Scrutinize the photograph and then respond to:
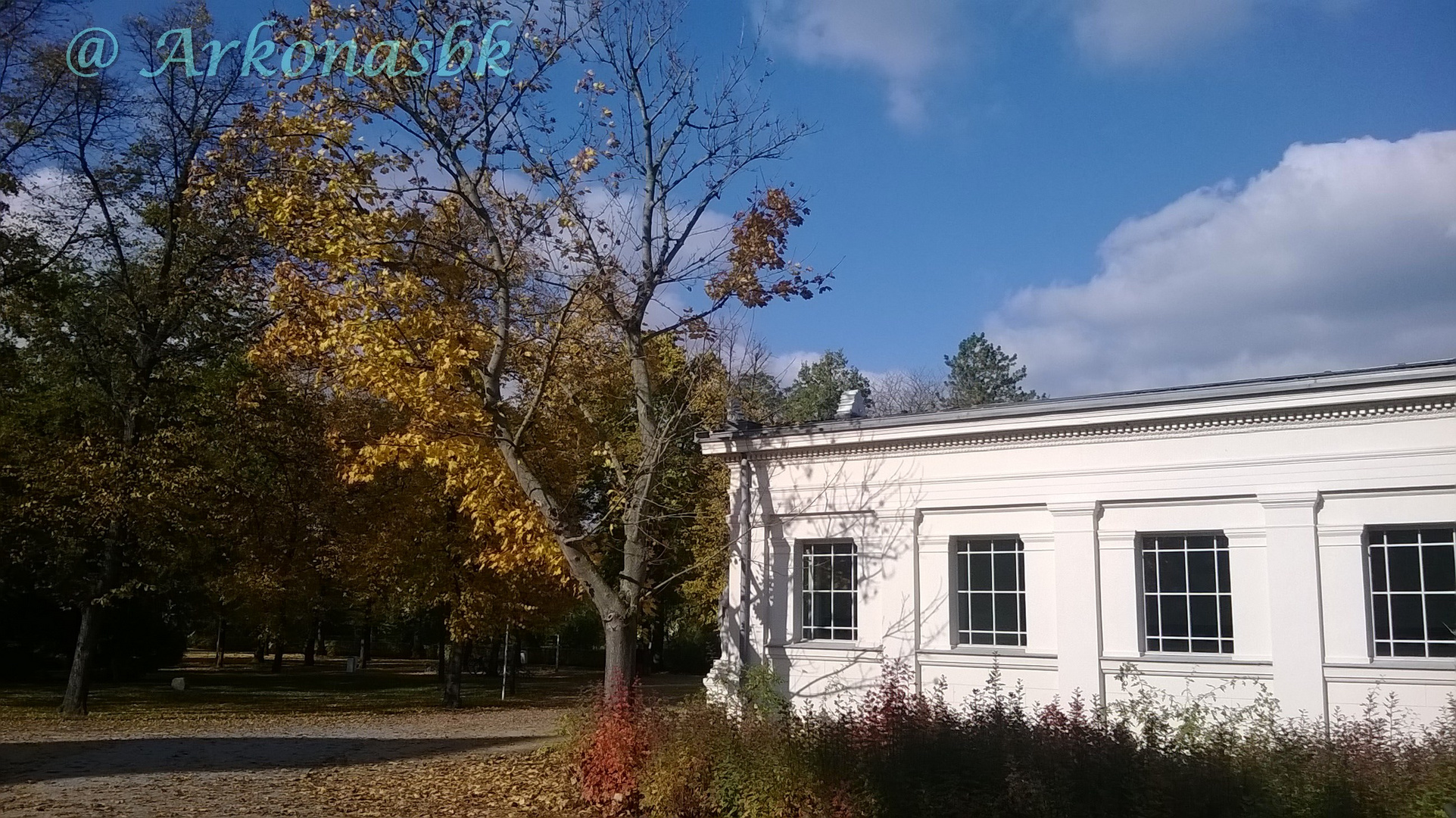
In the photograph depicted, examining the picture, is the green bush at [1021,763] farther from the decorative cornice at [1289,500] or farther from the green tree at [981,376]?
the green tree at [981,376]

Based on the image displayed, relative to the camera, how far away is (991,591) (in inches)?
542

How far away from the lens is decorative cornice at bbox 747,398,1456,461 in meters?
11.3

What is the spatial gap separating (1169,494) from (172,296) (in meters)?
21.3

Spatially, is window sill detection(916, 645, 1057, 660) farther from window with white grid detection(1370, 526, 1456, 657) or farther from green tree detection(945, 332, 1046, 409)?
green tree detection(945, 332, 1046, 409)

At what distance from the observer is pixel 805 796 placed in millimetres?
9016

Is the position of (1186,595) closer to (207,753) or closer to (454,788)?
(454,788)

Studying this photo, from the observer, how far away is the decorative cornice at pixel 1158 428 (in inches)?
444

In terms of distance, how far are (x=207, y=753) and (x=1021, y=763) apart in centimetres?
1313

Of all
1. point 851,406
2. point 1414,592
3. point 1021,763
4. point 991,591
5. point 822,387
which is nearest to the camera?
point 1021,763

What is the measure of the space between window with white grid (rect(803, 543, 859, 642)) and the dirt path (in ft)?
13.6

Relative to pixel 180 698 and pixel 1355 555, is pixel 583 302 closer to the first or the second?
pixel 1355 555

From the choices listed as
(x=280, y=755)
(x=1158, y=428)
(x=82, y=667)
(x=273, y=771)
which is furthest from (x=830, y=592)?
(x=82, y=667)

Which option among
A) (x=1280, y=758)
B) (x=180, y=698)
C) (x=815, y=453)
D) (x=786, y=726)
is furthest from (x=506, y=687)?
(x=1280, y=758)

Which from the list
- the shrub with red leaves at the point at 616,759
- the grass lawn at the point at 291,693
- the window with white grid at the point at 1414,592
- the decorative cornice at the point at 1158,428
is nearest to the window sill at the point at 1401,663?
the window with white grid at the point at 1414,592
